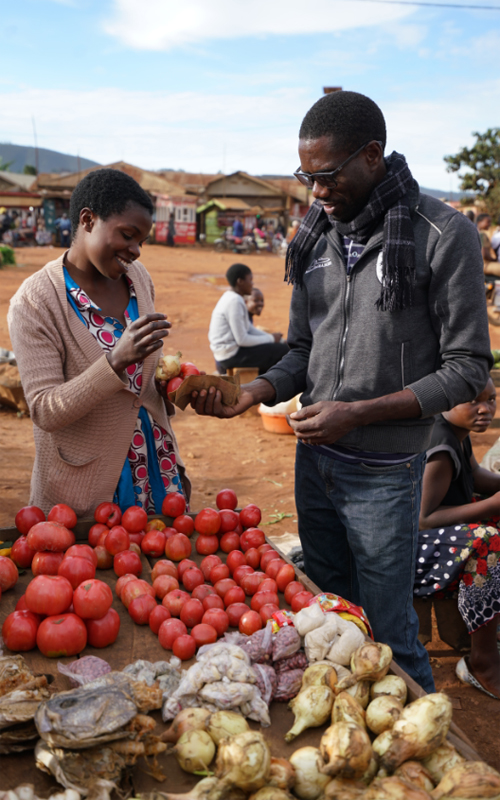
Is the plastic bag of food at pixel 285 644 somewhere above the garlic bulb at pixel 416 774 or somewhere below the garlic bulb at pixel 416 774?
above

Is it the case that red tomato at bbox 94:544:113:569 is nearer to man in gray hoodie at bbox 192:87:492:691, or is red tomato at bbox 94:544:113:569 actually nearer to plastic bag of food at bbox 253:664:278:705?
man in gray hoodie at bbox 192:87:492:691

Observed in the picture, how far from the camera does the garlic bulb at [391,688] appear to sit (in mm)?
1622

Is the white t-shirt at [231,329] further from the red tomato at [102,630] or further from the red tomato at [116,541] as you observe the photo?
the red tomato at [102,630]

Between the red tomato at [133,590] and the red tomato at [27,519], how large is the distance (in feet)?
1.77

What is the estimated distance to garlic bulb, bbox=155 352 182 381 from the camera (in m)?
2.71

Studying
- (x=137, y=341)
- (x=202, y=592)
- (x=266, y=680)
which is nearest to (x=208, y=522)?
(x=202, y=592)

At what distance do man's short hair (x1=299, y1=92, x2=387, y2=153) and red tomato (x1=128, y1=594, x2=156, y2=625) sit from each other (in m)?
1.68

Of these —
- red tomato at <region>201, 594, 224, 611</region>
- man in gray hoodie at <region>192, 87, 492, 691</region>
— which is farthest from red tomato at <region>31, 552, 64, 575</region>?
man in gray hoodie at <region>192, 87, 492, 691</region>

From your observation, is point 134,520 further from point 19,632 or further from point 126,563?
point 19,632

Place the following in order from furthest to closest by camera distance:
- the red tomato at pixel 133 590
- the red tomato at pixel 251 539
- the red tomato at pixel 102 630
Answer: the red tomato at pixel 251 539, the red tomato at pixel 133 590, the red tomato at pixel 102 630

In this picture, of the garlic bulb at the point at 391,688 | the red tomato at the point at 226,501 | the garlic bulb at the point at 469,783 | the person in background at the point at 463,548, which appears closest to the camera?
the garlic bulb at the point at 469,783

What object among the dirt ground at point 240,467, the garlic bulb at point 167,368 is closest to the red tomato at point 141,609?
the garlic bulb at point 167,368

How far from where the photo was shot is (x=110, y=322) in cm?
266

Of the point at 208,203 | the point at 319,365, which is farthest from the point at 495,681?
the point at 208,203
